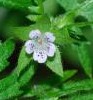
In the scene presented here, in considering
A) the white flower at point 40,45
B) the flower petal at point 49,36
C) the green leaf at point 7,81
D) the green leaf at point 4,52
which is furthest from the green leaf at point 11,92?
the flower petal at point 49,36

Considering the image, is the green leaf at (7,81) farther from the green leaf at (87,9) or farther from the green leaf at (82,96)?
the green leaf at (87,9)

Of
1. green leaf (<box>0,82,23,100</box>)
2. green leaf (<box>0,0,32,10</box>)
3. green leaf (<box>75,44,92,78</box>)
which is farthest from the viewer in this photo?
green leaf (<box>75,44,92,78</box>)

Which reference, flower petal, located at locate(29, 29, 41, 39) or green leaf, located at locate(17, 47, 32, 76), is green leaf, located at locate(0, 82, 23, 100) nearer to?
green leaf, located at locate(17, 47, 32, 76)

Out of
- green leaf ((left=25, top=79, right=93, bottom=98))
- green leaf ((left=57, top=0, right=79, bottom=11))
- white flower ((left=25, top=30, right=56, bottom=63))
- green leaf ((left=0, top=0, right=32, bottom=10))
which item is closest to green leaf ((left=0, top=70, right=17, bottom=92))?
green leaf ((left=25, top=79, right=93, bottom=98))

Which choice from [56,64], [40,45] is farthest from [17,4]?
[56,64]

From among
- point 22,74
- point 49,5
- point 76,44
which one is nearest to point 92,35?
point 49,5

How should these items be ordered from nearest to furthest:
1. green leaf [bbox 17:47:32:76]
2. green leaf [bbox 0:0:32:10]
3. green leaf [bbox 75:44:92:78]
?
1. green leaf [bbox 17:47:32:76]
2. green leaf [bbox 0:0:32:10]
3. green leaf [bbox 75:44:92:78]
